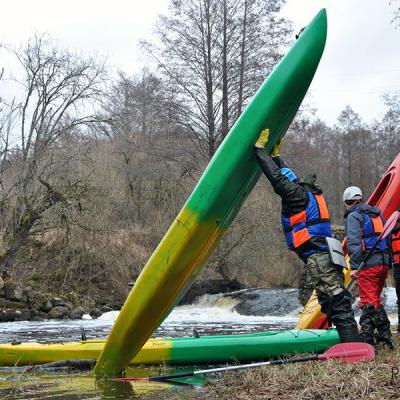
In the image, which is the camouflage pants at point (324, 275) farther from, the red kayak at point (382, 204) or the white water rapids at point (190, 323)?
the white water rapids at point (190, 323)

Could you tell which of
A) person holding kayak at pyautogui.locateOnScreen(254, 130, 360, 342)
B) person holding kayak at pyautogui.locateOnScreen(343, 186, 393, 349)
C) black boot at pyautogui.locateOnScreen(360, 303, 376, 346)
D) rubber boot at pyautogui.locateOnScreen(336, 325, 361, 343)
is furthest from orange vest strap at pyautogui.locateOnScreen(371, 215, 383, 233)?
rubber boot at pyautogui.locateOnScreen(336, 325, 361, 343)

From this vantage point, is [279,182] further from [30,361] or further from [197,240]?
[30,361]

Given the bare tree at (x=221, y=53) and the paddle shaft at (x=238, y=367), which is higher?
the bare tree at (x=221, y=53)

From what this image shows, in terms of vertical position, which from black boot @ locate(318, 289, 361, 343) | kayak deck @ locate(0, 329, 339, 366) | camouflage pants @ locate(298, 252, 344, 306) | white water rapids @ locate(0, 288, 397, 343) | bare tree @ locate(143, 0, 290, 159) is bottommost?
white water rapids @ locate(0, 288, 397, 343)

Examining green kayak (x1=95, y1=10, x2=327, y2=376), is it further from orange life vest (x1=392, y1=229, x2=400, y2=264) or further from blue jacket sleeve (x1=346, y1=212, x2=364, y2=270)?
orange life vest (x1=392, y1=229, x2=400, y2=264)

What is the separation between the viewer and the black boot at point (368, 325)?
5262mm

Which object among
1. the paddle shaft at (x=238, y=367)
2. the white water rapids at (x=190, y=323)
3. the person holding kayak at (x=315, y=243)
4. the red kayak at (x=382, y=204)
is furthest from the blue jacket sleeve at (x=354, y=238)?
the white water rapids at (x=190, y=323)

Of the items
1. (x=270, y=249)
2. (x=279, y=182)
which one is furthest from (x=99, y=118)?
(x=279, y=182)

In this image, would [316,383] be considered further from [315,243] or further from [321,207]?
[321,207]

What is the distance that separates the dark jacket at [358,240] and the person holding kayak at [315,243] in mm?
745

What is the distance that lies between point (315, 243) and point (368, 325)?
1160 millimetres

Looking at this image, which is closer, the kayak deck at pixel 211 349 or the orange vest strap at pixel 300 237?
the orange vest strap at pixel 300 237

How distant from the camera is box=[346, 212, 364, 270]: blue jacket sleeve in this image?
17.6ft

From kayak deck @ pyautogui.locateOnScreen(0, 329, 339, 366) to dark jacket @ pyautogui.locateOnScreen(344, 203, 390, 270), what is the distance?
1011 mm
